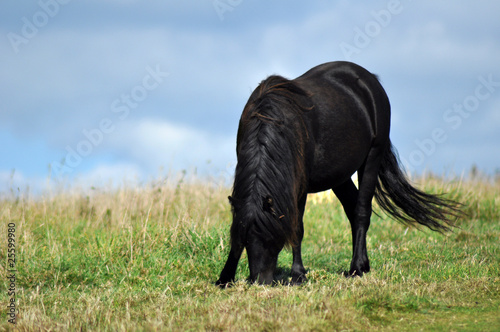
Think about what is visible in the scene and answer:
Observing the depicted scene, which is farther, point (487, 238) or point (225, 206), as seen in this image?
point (225, 206)

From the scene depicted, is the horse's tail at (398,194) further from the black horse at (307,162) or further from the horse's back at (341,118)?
the horse's back at (341,118)

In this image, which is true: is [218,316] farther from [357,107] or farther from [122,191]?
[122,191]

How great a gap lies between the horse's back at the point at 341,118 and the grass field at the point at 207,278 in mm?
1176

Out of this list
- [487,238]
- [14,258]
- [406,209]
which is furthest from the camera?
[487,238]

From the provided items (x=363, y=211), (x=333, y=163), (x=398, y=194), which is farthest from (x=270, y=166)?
(x=398, y=194)

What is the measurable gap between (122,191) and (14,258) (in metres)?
4.23

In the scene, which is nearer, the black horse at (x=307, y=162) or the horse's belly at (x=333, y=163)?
the black horse at (x=307, y=162)

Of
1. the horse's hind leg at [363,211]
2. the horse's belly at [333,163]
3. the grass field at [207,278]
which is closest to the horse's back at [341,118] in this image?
the horse's belly at [333,163]

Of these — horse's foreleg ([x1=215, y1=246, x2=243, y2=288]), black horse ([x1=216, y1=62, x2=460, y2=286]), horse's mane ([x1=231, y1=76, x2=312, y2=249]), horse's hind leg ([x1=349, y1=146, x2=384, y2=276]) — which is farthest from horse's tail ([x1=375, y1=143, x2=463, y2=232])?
horse's foreleg ([x1=215, y1=246, x2=243, y2=288])

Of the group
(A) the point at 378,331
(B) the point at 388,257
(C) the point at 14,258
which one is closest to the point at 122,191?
(C) the point at 14,258

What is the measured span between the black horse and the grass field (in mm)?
416

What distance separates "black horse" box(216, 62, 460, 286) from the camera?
14.6 feet

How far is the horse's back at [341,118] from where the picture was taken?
5.66 meters

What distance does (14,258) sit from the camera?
6.25 m
